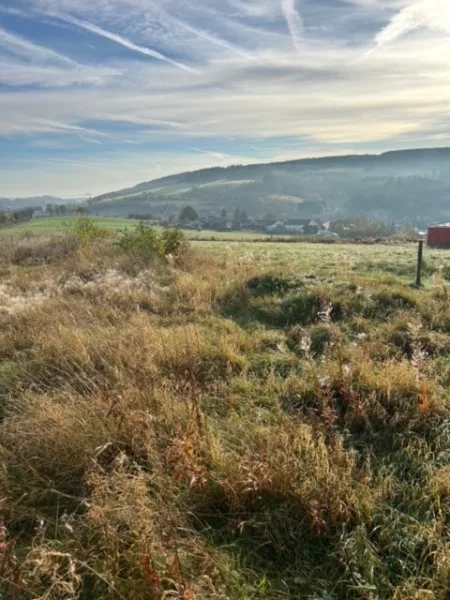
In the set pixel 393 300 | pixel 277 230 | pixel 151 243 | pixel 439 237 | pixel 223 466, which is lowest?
pixel 277 230

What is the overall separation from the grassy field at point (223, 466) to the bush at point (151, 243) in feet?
25.7

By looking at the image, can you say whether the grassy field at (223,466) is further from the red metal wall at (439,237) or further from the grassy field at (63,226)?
the red metal wall at (439,237)

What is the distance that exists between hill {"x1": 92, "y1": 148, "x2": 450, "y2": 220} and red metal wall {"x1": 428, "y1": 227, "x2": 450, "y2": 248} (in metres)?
75.1

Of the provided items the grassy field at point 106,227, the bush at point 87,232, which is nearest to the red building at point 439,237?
the grassy field at point 106,227

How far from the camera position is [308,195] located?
17325 cm

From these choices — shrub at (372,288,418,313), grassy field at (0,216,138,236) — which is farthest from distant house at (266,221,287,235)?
shrub at (372,288,418,313)

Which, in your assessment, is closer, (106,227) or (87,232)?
(87,232)

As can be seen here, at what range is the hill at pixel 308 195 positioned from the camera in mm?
127938

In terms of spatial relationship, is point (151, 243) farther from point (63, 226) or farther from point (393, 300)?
point (63, 226)

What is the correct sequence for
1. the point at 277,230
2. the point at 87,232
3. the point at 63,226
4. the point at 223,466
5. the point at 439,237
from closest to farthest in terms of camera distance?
the point at 223,466
the point at 87,232
the point at 63,226
the point at 439,237
the point at 277,230

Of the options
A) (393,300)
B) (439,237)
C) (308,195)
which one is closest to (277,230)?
(439,237)

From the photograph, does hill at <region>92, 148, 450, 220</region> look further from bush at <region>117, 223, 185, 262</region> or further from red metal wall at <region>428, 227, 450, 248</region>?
bush at <region>117, 223, 185, 262</region>

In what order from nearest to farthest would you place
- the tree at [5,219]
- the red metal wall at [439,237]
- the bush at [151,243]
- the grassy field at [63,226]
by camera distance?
1. the bush at [151,243]
2. the grassy field at [63,226]
3. the red metal wall at [439,237]
4. the tree at [5,219]

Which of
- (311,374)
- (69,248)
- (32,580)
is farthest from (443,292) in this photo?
(69,248)
